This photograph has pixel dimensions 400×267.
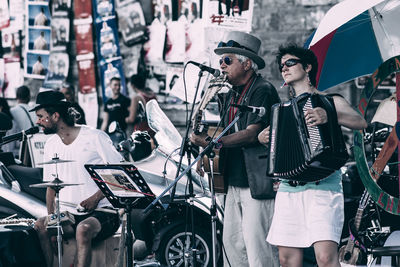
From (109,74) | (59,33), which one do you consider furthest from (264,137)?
(59,33)

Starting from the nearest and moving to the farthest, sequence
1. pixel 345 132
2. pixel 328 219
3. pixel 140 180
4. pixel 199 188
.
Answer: pixel 328 219
pixel 140 180
pixel 199 188
pixel 345 132

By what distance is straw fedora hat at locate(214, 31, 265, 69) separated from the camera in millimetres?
5640

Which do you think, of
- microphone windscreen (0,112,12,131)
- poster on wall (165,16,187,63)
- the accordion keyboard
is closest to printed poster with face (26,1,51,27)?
poster on wall (165,16,187,63)

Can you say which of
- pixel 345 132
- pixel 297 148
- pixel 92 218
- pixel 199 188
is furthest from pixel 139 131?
pixel 345 132

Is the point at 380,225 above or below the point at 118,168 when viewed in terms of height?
below

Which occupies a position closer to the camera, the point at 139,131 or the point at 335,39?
the point at 335,39

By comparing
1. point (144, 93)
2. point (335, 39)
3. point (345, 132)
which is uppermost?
point (335, 39)

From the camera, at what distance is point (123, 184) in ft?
17.3

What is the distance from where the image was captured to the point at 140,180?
5152 mm

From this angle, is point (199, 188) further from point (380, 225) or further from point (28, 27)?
point (28, 27)

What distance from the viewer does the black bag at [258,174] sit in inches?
210

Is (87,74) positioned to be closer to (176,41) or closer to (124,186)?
(176,41)

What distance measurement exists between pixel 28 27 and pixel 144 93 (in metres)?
3.90

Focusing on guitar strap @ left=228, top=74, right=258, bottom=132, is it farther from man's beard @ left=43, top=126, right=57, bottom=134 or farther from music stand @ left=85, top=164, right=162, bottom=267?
man's beard @ left=43, top=126, right=57, bottom=134
